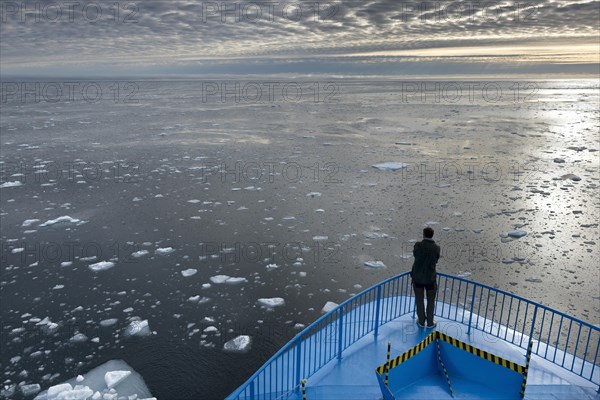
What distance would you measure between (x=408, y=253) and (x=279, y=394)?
727cm

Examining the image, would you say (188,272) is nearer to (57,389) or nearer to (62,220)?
(57,389)

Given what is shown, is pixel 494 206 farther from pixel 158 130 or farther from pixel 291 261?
pixel 158 130

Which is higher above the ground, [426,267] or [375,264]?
[426,267]

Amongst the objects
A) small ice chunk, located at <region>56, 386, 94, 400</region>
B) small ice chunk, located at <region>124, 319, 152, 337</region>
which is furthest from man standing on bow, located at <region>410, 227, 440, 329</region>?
small ice chunk, located at <region>56, 386, 94, 400</region>

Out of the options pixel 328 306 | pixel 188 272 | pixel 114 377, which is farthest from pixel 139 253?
pixel 328 306

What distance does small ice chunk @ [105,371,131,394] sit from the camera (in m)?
6.82

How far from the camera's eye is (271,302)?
955cm

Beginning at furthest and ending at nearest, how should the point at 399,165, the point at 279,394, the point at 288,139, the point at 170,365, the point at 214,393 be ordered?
1. the point at 288,139
2. the point at 399,165
3. the point at 170,365
4. the point at 214,393
5. the point at 279,394

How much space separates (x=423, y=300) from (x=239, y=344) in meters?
3.64

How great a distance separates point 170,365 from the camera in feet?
24.6

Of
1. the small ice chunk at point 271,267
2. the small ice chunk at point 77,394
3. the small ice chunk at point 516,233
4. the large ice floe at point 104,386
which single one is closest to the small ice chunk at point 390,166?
the small ice chunk at point 516,233

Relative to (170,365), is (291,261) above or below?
above

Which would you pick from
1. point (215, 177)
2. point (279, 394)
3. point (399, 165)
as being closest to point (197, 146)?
point (215, 177)

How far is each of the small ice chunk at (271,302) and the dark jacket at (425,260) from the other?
3677 millimetres
